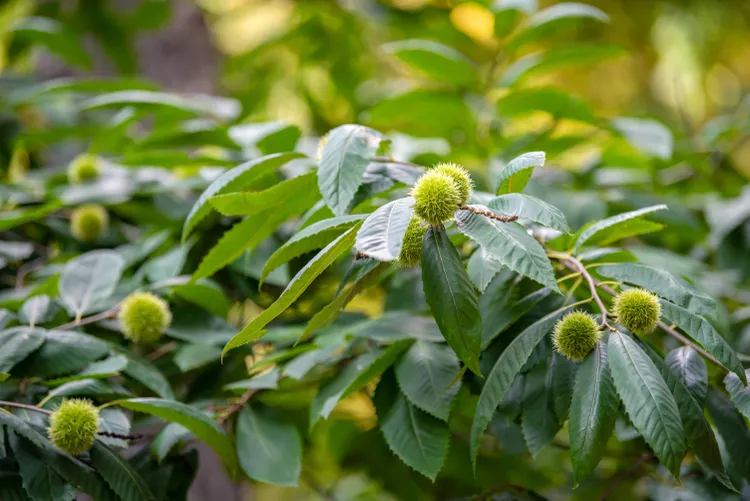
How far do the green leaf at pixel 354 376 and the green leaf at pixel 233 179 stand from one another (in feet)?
0.77

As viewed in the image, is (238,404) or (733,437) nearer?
(733,437)

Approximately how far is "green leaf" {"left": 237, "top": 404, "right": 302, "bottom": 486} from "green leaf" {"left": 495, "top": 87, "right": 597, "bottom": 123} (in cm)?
67

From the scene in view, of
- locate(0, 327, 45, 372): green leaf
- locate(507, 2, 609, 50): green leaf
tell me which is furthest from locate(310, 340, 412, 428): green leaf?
locate(507, 2, 609, 50): green leaf

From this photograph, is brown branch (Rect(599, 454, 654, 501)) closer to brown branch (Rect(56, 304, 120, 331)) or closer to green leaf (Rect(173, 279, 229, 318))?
green leaf (Rect(173, 279, 229, 318))

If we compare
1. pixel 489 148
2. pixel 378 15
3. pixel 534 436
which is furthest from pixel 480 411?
pixel 378 15

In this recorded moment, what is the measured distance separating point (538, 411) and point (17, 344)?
1.84 feet

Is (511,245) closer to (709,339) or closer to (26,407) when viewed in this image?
(709,339)

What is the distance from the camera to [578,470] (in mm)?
551

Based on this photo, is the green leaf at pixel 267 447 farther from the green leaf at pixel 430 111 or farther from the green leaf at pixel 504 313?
the green leaf at pixel 430 111

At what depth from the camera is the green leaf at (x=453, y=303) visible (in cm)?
56

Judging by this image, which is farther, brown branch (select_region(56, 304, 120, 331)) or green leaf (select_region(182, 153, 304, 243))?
brown branch (select_region(56, 304, 120, 331))

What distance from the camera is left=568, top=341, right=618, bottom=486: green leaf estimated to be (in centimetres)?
55

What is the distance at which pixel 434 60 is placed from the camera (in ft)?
3.96

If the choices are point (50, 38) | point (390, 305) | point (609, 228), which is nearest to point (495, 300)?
point (609, 228)
